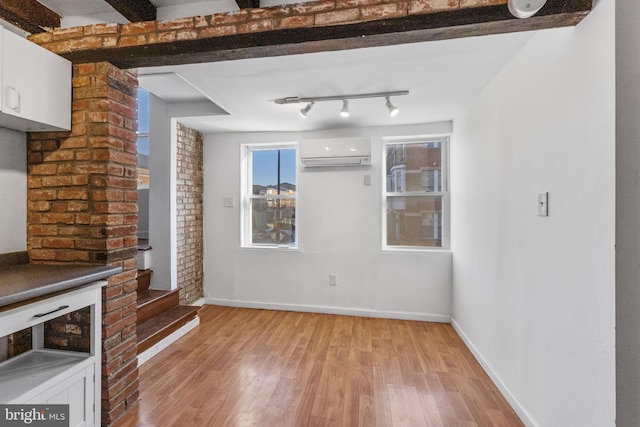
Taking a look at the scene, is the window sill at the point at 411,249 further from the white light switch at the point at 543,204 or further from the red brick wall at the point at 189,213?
the red brick wall at the point at 189,213

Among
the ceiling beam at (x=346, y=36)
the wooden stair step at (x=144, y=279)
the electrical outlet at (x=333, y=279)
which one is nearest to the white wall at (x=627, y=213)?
the ceiling beam at (x=346, y=36)

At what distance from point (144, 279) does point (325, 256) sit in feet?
6.64

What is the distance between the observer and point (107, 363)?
1650 mm

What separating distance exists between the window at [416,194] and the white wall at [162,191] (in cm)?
245

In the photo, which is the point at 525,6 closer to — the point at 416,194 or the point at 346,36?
the point at 346,36

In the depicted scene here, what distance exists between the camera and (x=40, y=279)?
4.33ft

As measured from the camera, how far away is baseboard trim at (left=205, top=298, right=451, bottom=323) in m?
3.28

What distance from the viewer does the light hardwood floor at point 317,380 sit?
1.77m

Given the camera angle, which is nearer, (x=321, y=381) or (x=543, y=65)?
(x=543, y=65)

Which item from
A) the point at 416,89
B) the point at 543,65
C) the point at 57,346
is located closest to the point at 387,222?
the point at 416,89

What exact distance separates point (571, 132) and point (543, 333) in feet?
3.46

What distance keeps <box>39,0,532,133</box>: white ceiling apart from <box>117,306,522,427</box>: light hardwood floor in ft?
7.45

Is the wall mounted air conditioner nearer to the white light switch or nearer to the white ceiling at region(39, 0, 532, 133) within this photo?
the white ceiling at region(39, 0, 532, 133)

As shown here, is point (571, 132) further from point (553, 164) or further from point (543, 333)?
point (543, 333)
